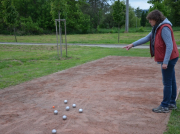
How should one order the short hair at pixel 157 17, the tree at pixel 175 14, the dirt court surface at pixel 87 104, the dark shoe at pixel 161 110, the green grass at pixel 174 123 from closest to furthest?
the green grass at pixel 174 123 < the dirt court surface at pixel 87 104 < the short hair at pixel 157 17 < the dark shoe at pixel 161 110 < the tree at pixel 175 14

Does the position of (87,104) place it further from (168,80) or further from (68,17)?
(68,17)

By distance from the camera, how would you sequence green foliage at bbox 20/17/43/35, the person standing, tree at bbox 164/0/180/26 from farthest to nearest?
tree at bbox 164/0/180/26 < green foliage at bbox 20/17/43/35 < the person standing

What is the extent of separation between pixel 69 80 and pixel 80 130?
3.99m

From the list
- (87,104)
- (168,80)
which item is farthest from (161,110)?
(87,104)

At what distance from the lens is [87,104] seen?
5.00m

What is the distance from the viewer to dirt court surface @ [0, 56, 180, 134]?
3780 millimetres

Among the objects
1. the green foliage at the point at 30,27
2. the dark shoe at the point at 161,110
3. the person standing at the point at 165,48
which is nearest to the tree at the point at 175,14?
the green foliage at the point at 30,27

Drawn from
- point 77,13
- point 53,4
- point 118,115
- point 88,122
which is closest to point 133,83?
point 118,115

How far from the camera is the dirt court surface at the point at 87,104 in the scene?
3780 mm

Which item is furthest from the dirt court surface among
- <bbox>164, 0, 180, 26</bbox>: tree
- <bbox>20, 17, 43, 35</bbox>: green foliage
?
<bbox>164, 0, 180, 26</bbox>: tree

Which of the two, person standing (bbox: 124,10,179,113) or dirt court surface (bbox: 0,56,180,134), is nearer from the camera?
dirt court surface (bbox: 0,56,180,134)

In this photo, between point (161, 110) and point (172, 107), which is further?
point (172, 107)

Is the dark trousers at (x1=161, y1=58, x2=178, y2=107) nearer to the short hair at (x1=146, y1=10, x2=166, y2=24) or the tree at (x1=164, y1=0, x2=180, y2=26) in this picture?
the short hair at (x1=146, y1=10, x2=166, y2=24)

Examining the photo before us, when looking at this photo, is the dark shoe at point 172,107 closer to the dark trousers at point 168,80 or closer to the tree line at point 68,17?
the dark trousers at point 168,80
